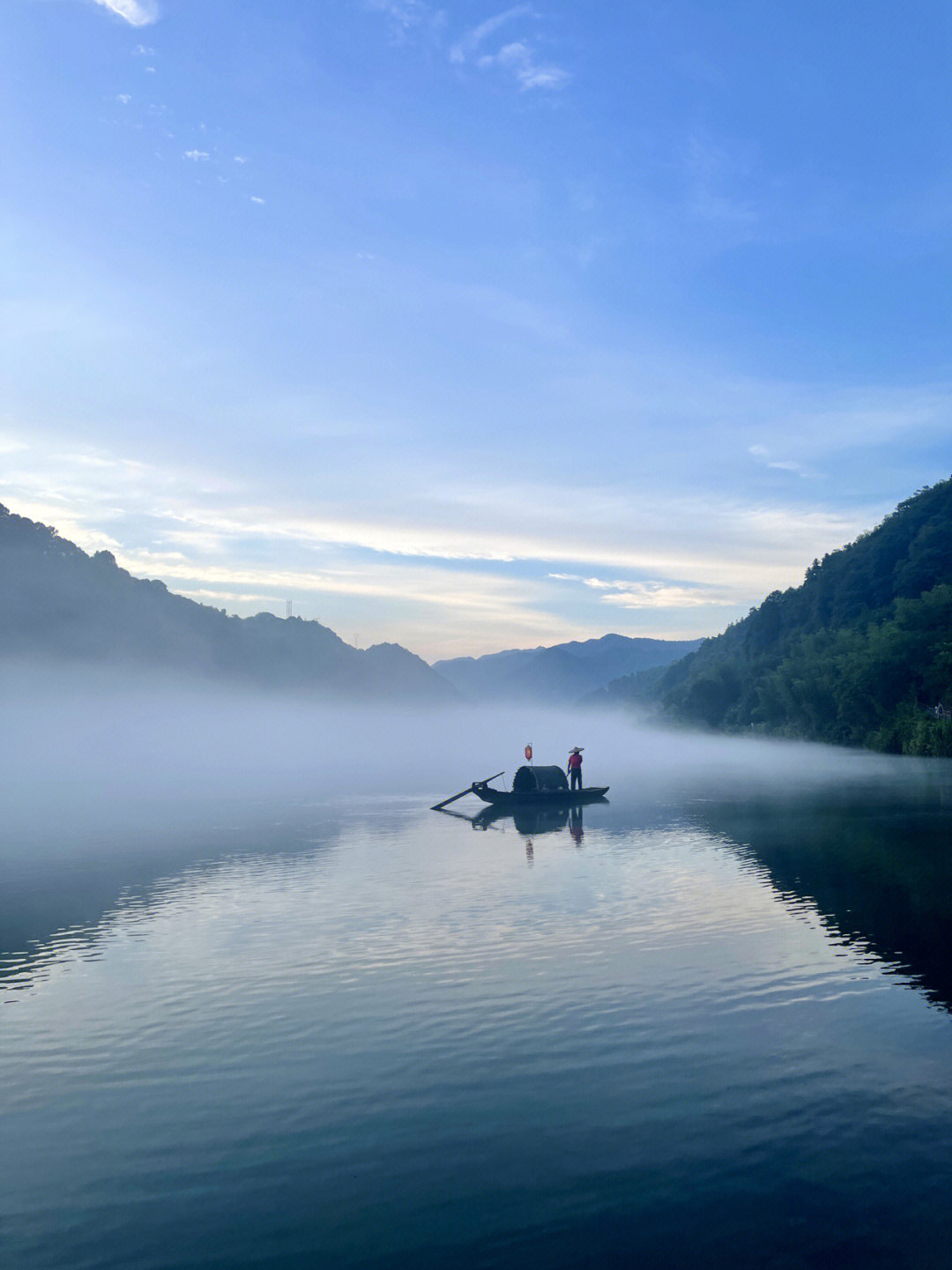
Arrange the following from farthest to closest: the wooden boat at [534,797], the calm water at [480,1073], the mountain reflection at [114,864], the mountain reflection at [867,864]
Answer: the wooden boat at [534,797] → the mountain reflection at [114,864] → the mountain reflection at [867,864] → the calm water at [480,1073]

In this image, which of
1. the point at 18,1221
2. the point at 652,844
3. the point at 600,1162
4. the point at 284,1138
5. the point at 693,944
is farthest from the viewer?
the point at 652,844

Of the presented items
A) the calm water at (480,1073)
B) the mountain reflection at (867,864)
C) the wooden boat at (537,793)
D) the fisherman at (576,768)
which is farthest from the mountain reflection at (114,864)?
the mountain reflection at (867,864)

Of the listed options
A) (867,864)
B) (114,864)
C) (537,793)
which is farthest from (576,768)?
(114,864)

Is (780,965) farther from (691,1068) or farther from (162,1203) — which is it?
(162,1203)

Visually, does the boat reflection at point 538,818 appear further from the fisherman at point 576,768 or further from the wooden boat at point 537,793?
the fisherman at point 576,768

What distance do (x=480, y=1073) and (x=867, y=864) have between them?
27.9 meters

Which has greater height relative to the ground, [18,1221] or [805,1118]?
[805,1118]

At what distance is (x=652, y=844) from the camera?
48969 millimetres

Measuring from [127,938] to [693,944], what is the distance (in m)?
16.8

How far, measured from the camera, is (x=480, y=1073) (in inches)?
721

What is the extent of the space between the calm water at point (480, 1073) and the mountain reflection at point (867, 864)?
246mm

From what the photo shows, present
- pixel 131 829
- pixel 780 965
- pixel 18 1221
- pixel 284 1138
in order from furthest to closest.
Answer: pixel 131 829
pixel 780 965
pixel 284 1138
pixel 18 1221

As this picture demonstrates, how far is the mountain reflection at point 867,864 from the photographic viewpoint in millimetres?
27164

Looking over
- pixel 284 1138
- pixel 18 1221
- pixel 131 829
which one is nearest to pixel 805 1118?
pixel 284 1138
